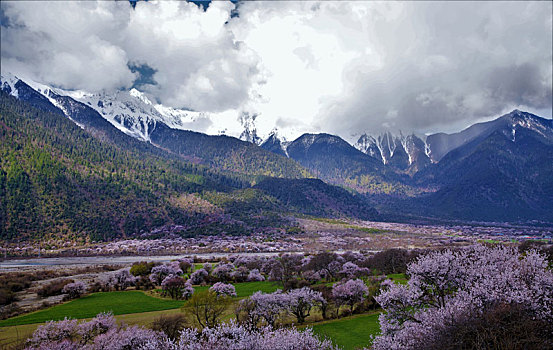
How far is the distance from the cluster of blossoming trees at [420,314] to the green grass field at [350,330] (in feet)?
7.35

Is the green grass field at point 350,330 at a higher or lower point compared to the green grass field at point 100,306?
higher

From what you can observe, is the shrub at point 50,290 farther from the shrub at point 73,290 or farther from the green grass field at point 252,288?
the green grass field at point 252,288

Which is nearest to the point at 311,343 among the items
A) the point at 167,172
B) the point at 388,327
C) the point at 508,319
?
the point at 388,327

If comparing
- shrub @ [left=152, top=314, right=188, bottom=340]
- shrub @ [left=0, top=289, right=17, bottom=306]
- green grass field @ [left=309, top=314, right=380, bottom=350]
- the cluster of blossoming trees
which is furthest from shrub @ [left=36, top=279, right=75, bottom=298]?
green grass field @ [left=309, top=314, right=380, bottom=350]

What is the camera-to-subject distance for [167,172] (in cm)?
18450

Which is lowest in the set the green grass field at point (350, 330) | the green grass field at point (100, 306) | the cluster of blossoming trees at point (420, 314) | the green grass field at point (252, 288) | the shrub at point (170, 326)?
the green grass field at point (252, 288)

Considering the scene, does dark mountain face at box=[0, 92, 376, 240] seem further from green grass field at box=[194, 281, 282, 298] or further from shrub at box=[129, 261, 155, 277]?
green grass field at box=[194, 281, 282, 298]

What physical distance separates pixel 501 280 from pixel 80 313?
40.2 m

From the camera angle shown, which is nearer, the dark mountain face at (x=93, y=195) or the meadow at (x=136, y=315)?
the meadow at (x=136, y=315)

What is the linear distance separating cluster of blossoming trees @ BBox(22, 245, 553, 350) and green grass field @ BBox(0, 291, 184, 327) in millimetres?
13334

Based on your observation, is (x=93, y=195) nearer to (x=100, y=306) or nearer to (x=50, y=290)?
(x=50, y=290)

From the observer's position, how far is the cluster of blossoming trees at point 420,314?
11.8m

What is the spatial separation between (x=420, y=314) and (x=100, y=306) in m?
37.7

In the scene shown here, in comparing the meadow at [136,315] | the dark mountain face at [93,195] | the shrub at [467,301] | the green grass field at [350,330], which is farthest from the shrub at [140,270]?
the dark mountain face at [93,195]
